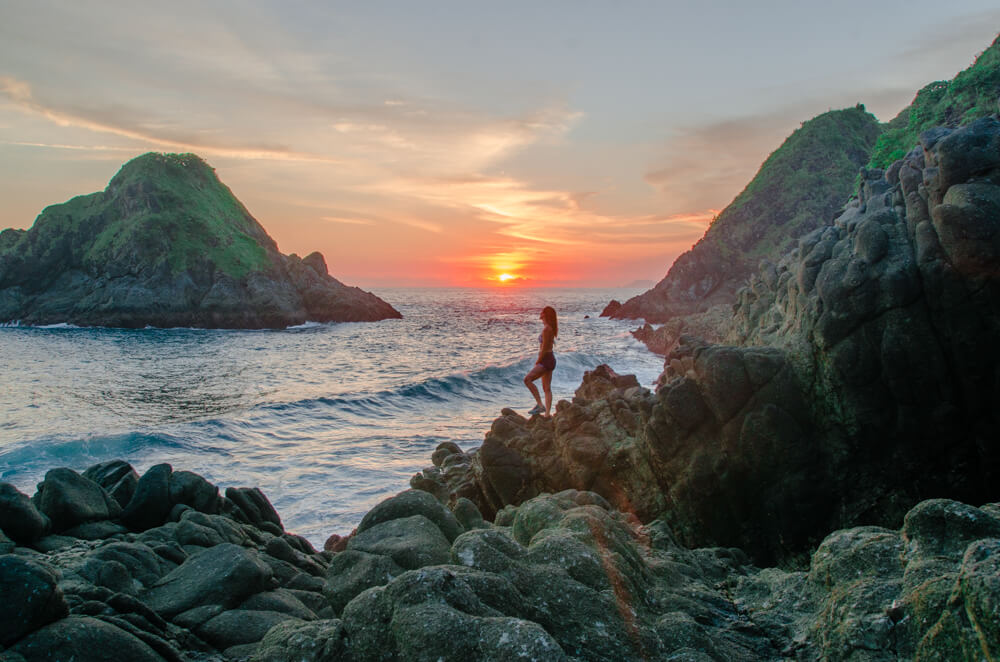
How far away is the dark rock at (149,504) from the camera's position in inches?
324

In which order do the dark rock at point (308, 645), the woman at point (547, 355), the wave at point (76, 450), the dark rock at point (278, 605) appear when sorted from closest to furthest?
the dark rock at point (308, 645) → the dark rock at point (278, 605) → the woman at point (547, 355) → the wave at point (76, 450)

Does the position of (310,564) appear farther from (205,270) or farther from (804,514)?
(205,270)

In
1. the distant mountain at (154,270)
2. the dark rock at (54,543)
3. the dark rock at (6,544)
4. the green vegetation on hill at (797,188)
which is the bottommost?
the dark rock at (54,543)

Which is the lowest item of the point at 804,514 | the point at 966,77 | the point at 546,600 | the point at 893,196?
the point at 804,514

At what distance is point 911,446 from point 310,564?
8811mm

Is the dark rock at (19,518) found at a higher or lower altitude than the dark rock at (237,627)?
higher

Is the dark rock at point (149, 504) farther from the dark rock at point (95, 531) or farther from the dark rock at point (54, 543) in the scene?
the dark rock at point (54, 543)

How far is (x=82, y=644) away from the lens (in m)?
3.79

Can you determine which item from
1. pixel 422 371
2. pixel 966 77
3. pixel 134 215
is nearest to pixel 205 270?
pixel 134 215

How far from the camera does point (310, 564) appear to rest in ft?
24.7

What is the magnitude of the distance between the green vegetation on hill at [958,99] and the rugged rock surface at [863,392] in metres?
19.6

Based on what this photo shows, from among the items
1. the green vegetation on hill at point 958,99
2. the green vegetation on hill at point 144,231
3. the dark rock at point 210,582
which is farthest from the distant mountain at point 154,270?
the dark rock at point 210,582

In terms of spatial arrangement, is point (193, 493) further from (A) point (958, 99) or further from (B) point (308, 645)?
(A) point (958, 99)

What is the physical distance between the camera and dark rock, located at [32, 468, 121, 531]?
745 centimetres
